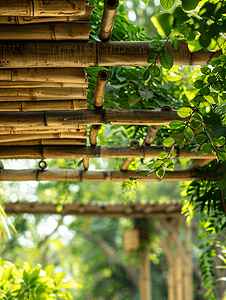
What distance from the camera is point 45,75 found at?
2.59 ft

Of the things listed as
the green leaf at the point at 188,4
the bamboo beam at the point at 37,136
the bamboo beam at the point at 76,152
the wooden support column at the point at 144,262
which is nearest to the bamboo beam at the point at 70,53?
the green leaf at the point at 188,4

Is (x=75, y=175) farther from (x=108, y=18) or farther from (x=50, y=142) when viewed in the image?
(x=108, y=18)

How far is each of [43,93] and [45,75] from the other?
80 mm

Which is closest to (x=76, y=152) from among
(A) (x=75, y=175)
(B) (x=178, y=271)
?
(A) (x=75, y=175)

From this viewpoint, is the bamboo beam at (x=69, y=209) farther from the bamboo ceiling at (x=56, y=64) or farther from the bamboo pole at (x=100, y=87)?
the bamboo pole at (x=100, y=87)

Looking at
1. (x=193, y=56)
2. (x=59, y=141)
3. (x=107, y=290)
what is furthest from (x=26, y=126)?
(x=107, y=290)

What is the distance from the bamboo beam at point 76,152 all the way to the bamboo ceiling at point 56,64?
6 cm

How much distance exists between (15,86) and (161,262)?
7173 millimetres

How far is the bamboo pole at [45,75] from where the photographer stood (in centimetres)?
78

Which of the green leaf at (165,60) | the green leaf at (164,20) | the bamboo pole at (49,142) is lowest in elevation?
the green leaf at (164,20)

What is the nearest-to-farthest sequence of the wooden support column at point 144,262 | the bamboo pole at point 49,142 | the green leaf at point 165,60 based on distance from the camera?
the green leaf at point 165,60 → the bamboo pole at point 49,142 → the wooden support column at point 144,262

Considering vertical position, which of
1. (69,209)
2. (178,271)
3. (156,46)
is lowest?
(156,46)

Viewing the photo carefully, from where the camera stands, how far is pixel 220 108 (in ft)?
2.00

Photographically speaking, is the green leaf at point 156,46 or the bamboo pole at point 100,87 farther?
the bamboo pole at point 100,87
